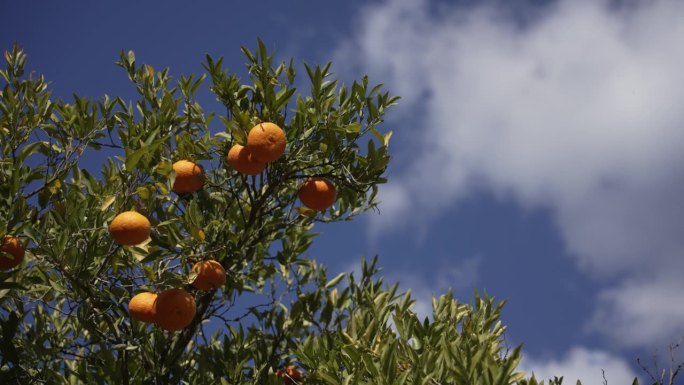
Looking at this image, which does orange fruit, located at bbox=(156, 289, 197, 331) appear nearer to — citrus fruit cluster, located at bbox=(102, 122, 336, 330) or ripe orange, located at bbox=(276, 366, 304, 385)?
citrus fruit cluster, located at bbox=(102, 122, 336, 330)

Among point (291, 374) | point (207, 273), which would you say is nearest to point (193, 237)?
point (207, 273)

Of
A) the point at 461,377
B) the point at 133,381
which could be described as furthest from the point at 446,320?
the point at 133,381

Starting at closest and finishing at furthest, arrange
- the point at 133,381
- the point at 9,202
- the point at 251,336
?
the point at 9,202, the point at 133,381, the point at 251,336

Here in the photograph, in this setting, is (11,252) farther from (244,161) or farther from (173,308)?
(244,161)

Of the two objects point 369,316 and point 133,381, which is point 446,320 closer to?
point 369,316

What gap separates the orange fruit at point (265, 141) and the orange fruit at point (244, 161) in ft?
0.27

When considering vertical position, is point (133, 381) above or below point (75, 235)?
below

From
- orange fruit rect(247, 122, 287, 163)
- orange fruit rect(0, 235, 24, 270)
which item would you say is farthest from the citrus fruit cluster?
orange fruit rect(0, 235, 24, 270)

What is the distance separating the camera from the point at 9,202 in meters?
3.39

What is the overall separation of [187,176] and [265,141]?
0.65 metres

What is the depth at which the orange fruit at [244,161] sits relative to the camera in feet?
12.7

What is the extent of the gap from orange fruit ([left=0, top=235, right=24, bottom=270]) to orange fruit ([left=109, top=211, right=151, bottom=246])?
1.94ft

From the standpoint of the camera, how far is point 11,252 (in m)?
3.53

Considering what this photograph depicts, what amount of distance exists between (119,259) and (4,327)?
882 mm
